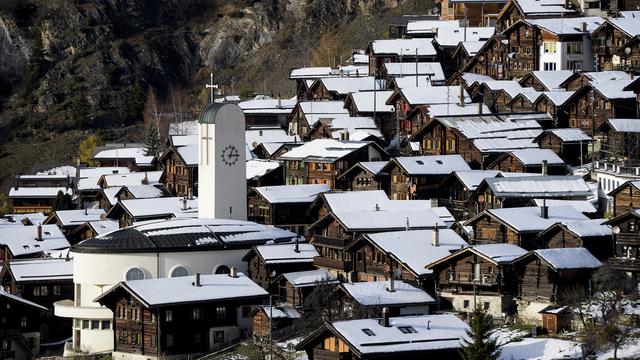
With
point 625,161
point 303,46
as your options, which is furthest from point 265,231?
point 303,46

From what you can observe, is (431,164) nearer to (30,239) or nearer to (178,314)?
(178,314)

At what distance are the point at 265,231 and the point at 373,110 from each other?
2366cm

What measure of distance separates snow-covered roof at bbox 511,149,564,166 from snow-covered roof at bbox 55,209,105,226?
2404 centimetres

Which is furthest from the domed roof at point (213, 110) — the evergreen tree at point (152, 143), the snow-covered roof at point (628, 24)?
the evergreen tree at point (152, 143)

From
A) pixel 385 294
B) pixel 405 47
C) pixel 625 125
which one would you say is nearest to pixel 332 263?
pixel 385 294

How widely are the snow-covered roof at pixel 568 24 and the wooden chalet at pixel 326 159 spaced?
44.7 feet

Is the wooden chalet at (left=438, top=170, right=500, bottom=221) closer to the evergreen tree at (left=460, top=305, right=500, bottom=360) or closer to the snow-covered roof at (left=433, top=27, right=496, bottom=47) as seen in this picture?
the evergreen tree at (left=460, top=305, right=500, bottom=360)

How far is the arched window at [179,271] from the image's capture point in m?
88.9

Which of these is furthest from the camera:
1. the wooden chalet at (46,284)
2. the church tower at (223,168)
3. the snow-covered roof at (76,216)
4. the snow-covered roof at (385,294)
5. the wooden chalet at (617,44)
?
the wooden chalet at (617,44)

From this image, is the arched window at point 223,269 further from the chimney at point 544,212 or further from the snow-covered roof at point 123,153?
the snow-covered roof at point 123,153

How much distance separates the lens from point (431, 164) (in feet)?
319

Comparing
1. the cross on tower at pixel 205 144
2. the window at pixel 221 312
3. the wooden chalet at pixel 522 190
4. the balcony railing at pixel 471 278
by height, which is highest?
the cross on tower at pixel 205 144

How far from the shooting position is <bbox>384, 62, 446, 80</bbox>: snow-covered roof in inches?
4771

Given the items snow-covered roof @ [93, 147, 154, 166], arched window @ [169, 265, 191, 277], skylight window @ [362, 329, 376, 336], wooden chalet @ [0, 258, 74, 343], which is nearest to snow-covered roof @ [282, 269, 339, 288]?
arched window @ [169, 265, 191, 277]
